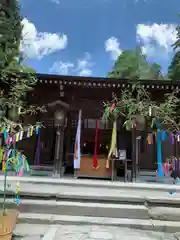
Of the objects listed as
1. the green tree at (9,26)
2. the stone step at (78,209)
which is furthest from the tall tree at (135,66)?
the stone step at (78,209)

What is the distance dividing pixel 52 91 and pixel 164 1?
1317cm

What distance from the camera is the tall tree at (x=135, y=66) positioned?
2245cm

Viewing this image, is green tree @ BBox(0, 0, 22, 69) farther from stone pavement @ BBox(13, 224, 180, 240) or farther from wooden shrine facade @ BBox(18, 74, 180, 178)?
stone pavement @ BBox(13, 224, 180, 240)

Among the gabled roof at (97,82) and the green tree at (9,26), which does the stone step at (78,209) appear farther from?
the green tree at (9,26)

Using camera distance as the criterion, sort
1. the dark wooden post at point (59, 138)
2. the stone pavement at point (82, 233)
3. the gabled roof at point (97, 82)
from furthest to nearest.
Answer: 1. the dark wooden post at point (59, 138)
2. the gabled roof at point (97, 82)
3. the stone pavement at point (82, 233)

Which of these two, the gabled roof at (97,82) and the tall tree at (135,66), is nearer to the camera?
the gabled roof at (97,82)

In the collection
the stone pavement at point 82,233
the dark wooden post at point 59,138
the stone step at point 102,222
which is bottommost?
the stone pavement at point 82,233

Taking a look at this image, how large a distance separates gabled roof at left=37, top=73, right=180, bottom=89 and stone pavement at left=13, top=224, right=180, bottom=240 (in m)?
4.29

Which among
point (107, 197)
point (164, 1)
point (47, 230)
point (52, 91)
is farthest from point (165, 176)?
point (164, 1)

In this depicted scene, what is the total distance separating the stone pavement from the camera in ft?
11.0

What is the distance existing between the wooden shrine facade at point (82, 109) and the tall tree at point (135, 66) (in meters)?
14.3

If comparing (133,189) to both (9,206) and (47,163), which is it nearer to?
(9,206)

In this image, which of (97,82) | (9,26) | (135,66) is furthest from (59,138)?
(135,66)

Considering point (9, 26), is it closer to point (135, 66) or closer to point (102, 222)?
point (135, 66)
